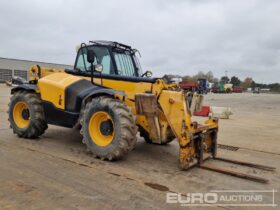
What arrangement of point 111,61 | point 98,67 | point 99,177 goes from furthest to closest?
point 111,61, point 98,67, point 99,177

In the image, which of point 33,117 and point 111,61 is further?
point 33,117

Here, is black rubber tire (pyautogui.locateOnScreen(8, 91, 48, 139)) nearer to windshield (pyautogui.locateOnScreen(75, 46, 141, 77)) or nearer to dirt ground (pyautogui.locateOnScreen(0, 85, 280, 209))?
dirt ground (pyautogui.locateOnScreen(0, 85, 280, 209))

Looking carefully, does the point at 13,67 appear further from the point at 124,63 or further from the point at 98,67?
the point at 98,67

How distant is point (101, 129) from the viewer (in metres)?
6.43

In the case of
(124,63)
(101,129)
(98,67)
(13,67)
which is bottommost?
(101,129)

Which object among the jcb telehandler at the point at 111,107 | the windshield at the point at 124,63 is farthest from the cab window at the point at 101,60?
the windshield at the point at 124,63

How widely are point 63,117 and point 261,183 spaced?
14.2 ft

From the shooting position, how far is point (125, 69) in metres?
7.69

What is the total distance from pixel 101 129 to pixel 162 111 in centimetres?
128

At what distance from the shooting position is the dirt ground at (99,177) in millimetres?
4273

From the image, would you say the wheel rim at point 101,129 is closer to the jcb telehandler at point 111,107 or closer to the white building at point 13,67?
the jcb telehandler at point 111,107

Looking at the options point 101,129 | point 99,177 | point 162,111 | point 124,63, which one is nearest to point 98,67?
point 124,63

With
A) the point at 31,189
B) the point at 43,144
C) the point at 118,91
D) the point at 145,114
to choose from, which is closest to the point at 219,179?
the point at 145,114

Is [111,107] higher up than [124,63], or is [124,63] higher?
[124,63]
